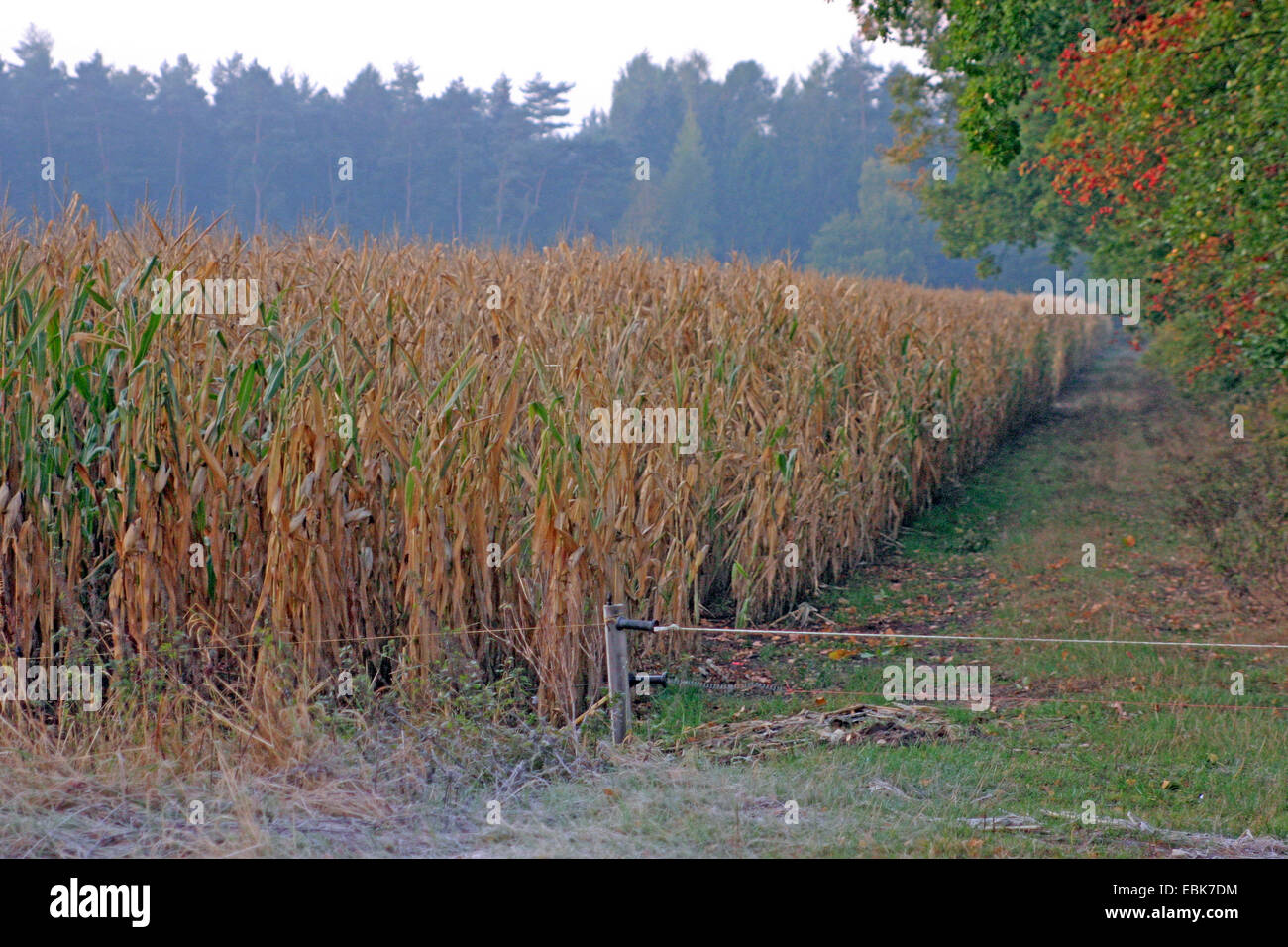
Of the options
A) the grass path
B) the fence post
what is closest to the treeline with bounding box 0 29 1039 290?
the grass path

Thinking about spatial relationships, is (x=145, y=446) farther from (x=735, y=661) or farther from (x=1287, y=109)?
(x=1287, y=109)

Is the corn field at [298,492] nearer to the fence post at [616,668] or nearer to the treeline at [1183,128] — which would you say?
the fence post at [616,668]

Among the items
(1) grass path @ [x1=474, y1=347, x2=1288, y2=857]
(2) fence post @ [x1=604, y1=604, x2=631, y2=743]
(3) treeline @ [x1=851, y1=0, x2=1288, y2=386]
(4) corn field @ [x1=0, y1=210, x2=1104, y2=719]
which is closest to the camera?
(1) grass path @ [x1=474, y1=347, x2=1288, y2=857]

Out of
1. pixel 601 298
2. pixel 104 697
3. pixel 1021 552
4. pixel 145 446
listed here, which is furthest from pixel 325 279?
pixel 1021 552

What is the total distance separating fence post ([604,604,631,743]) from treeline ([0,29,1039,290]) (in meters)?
21.8

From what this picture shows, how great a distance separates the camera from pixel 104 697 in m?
4.60

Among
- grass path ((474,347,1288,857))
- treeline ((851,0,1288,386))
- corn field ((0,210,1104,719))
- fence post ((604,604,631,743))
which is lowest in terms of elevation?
grass path ((474,347,1288,857))

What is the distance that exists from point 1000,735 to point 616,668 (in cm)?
195

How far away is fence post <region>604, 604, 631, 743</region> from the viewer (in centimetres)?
459

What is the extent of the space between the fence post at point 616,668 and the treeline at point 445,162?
2177cm

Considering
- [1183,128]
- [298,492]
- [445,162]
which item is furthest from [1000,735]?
[445,162]

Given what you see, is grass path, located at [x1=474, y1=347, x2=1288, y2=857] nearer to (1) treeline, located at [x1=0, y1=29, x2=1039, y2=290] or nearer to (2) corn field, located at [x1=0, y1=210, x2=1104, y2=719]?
(2) corn field, located at [x1=0, y1=210, x2=1104, y2=719]

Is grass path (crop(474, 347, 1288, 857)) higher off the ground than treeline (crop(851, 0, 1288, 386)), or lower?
lower

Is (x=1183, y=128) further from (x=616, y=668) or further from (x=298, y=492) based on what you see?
(x=298, y=492)
